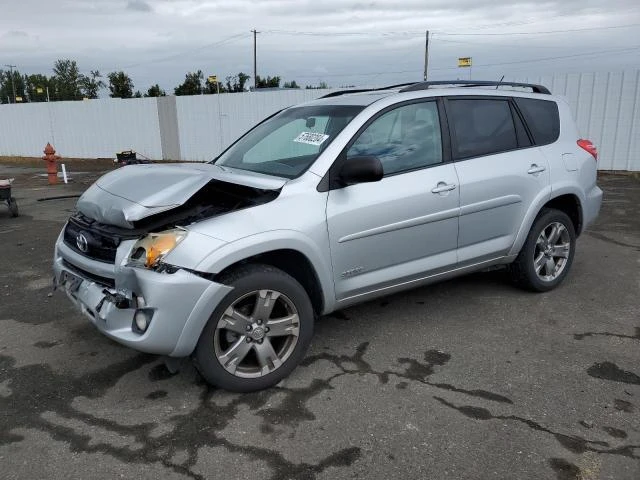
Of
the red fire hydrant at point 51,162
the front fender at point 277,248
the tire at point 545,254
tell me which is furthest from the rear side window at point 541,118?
the red fire hydrant at point 51,162

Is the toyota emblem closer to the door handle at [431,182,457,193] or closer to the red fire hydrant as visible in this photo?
the door handle at [431,182,457,193]

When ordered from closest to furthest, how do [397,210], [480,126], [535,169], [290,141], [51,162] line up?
[397,210]
[290,141]
[480,126]
[535,169]
[51,162]

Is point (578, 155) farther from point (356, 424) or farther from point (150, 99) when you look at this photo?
point (150, 99)

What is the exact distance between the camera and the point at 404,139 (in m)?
4.00

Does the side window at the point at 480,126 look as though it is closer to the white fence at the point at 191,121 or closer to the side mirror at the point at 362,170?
the side mirror at the point at 362,170

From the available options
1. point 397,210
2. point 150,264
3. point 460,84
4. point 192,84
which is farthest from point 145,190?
point 192,84

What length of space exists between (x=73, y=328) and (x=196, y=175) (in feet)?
6.34

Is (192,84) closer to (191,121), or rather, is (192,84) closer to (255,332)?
(191,121)

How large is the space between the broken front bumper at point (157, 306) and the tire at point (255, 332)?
4.0 inches

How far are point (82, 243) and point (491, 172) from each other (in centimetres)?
305

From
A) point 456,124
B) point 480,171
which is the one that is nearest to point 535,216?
point 480,171

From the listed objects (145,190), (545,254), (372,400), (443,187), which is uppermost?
(145,190)

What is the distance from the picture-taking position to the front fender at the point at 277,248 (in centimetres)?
304

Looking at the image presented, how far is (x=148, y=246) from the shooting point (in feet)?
10.0
